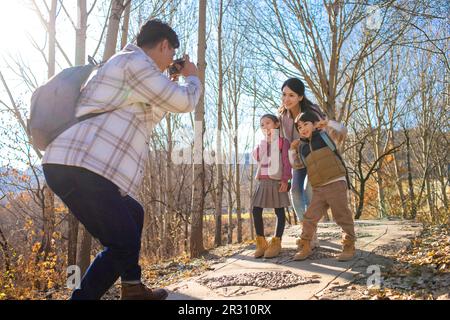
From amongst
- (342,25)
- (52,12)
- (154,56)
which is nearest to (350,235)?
(154,56)

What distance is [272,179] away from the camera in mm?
4117

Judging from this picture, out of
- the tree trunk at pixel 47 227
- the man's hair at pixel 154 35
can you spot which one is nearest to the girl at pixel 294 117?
the man's hair at pixel 154 35

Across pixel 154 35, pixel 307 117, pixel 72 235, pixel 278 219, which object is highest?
pixel 154 35

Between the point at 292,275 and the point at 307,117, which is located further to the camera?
the point at 307,117

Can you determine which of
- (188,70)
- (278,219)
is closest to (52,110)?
(188,70)

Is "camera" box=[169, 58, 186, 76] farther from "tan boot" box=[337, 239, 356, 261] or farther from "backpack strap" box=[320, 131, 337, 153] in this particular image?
"tan boot" box=[337, 239, 356, 261]

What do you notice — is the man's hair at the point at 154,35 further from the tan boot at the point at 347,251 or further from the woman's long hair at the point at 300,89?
the tan boot at the point at 347,251

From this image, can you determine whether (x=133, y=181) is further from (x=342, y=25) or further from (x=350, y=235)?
(x=342, y=25)

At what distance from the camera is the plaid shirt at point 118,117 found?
1945 mm

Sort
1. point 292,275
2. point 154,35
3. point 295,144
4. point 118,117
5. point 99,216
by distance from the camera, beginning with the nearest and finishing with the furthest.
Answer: point 99,216 < point 118,117 < point 154,35 < point 292,275 < point 295,144

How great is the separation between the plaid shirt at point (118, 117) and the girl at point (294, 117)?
2032 mm

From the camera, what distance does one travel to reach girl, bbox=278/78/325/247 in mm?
3955

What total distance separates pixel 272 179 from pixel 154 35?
7.45 feet

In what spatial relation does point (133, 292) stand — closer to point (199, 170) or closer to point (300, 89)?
point (300, 89)
